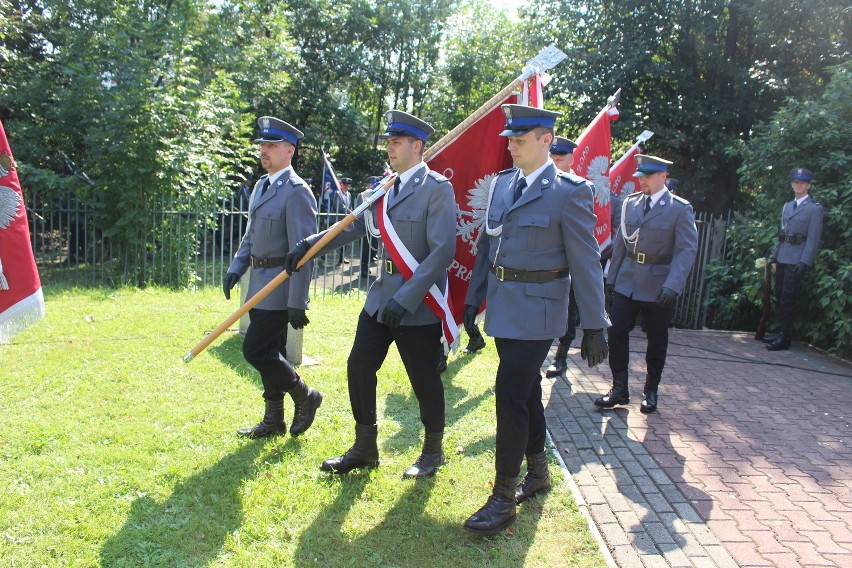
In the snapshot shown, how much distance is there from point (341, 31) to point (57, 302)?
694 inches

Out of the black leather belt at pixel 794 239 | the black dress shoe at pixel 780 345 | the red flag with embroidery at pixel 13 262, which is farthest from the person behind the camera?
the black dress shoe at pixel 780 345

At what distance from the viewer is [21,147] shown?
1203 cm

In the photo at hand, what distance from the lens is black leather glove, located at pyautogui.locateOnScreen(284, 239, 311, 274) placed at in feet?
13.2

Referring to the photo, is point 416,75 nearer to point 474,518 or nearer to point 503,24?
point 503,24

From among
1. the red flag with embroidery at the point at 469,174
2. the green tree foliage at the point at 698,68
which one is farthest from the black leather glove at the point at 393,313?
the green tree foliage at the point at 698,68

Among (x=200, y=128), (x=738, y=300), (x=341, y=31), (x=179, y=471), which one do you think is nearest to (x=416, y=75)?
(x=341, y=31)

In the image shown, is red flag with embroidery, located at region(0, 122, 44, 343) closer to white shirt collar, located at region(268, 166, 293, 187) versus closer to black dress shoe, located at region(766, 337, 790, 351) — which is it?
white shirt collar, located at region(268, 166, 293, 187)

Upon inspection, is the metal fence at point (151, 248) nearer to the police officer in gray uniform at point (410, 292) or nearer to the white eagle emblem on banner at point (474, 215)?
the white eagle emblem on banner at point (474, 215)

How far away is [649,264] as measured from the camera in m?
5.54

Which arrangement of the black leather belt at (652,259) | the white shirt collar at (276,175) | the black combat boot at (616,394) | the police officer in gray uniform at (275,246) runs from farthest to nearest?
1. the black combat boot at (616,394)
2. the black leather belt at (652,259)
3. the white shirt collar at (276,175)
4. the police officer in gray uniform at (275,246)

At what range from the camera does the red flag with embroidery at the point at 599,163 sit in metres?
6.93

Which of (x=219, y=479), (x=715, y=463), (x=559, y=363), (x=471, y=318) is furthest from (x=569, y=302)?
(x=219, y=479)

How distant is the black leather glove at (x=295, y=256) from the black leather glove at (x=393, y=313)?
29.1 inches

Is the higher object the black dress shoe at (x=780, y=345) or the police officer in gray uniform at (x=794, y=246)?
the police officer in gray uniform at (x=794, y=246)
